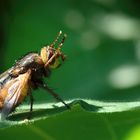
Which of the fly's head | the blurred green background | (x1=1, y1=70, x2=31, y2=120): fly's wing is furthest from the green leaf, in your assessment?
the blurred green background

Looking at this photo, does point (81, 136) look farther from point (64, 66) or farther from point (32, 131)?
point (64, 66)

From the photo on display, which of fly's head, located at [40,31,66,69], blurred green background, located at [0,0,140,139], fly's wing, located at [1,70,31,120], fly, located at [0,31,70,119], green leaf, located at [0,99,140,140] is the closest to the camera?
green leaf, located at [0,99,140,140]

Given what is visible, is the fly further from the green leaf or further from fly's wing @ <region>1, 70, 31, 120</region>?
the green leaf

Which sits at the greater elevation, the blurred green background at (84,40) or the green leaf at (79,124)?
the blurred green background at (84,40)

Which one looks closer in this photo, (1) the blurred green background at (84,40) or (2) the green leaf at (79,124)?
(2) the green leaf at (79,124)

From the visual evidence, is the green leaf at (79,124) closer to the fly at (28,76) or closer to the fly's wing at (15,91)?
the fly's wing at (15,91)

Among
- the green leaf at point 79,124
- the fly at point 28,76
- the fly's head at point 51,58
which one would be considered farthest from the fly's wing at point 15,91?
the green leaf at point 79,124
